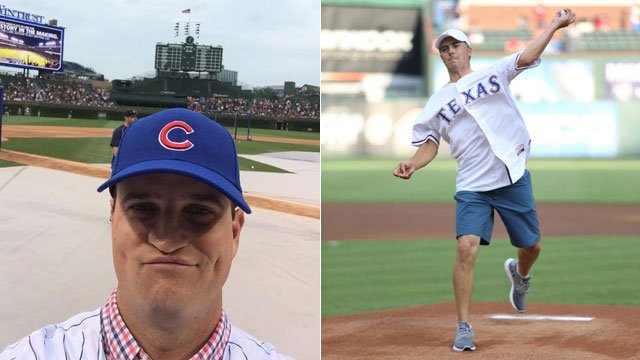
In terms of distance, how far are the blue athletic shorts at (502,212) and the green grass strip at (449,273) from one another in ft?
5.33

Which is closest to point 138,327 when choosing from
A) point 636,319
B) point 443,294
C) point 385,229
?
point 636,319

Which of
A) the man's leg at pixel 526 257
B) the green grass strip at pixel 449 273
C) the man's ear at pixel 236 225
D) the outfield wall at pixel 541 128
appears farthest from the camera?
the outfield wall at pixel 541 128

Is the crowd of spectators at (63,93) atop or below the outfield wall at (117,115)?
atop

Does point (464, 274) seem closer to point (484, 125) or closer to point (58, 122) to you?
point (484, 125)

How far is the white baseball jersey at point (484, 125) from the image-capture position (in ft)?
16.0

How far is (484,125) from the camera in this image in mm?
4922

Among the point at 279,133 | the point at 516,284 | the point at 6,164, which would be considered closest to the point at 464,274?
the point at 516,284

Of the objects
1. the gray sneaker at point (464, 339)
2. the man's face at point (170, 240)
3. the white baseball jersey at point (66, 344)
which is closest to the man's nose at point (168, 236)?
the man's face at point (170, 240)

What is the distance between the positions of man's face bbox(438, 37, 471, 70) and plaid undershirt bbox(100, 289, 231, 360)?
12.4ft

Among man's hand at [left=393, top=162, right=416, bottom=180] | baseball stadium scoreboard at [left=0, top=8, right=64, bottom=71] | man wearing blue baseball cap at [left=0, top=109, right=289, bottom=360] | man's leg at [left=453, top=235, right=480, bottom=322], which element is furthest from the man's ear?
man's leg at [left=453, top=235, right=480, bottom=322]

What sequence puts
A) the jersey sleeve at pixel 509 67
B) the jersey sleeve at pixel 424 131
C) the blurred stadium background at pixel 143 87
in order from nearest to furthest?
the blurred stadium background at pixel 143 87 → the jersey sleeve at pixel 509 67 → the jersey sleeve at pixel 424 131

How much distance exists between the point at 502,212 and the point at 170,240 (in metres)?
4.21

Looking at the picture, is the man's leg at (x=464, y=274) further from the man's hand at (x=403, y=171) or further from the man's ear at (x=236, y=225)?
the man's ear at (x=236, y=225)

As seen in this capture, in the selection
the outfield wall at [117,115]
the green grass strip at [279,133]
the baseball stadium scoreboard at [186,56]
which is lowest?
the green grass strip at [279,133]
